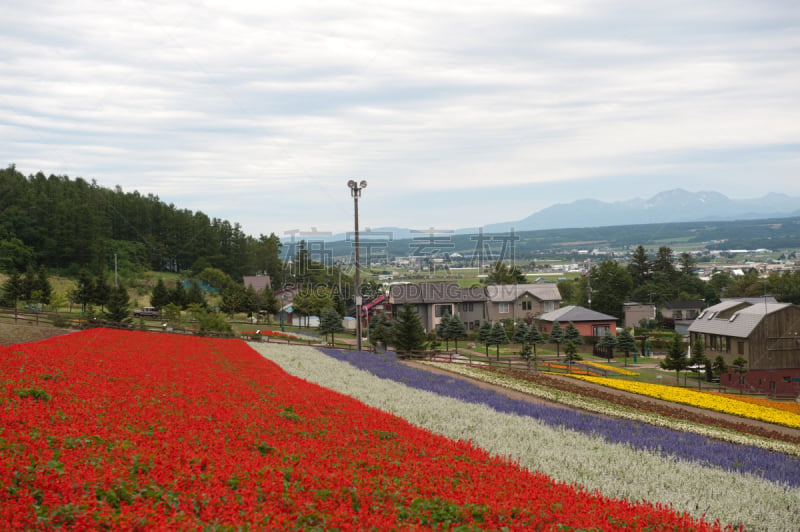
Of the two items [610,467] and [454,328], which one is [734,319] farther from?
[610,467]

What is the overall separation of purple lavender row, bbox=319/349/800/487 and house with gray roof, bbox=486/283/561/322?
7692 centimetres

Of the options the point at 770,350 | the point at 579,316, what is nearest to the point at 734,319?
the point at 770,350

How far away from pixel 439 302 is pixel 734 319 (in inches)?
1710

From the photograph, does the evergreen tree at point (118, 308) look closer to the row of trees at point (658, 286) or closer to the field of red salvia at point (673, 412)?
the field of red salvia at point (673, 412)

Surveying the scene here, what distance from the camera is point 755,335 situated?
164ft

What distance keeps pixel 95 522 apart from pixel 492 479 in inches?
226

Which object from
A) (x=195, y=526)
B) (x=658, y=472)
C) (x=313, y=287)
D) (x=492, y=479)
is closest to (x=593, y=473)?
(x=658, y=472)

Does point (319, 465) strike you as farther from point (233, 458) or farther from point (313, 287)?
point (313, 287)

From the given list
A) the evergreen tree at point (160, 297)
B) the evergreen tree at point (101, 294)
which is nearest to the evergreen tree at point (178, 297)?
the evergreen tree at point (160, 297)

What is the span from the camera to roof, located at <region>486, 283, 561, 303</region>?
10131 centimetres

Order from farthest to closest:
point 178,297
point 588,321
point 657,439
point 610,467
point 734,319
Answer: point 588,321 → point 178,297 → point 734,319 → point 657,439 → point 610,467

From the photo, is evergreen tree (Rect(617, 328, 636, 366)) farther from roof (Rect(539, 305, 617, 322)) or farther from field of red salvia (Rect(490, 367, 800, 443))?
field of red salvia (Rect(490, 367, 800, 443))

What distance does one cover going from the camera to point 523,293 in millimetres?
103250

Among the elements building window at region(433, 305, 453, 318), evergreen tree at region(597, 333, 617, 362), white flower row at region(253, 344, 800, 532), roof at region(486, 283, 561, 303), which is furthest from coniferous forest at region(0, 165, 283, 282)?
white flower row at region(253, 344, 800, 532)
